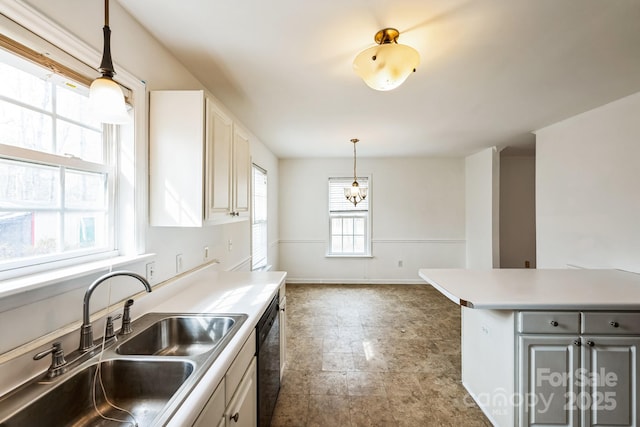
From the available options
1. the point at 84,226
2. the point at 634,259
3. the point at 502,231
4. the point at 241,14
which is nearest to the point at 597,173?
the point at 634,259

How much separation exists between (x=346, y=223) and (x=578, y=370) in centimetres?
410

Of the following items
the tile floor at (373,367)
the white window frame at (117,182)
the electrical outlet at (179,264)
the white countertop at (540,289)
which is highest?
the white window frame at (117,182)

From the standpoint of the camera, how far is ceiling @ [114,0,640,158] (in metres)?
1.43

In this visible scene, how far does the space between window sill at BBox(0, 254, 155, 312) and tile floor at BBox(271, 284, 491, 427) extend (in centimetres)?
154

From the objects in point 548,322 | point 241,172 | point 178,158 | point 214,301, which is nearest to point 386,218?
point 241,172

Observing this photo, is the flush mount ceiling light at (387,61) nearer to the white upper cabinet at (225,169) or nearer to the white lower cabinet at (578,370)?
the white upper cabinet at (225,169)

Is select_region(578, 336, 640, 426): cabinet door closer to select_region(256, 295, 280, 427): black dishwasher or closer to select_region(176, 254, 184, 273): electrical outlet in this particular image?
select_region(256, 295, 280, 427): black dishwasher

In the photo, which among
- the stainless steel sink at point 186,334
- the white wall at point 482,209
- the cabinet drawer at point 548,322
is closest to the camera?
the stainless steel sink at point 186,334

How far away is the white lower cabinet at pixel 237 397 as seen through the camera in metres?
0.94

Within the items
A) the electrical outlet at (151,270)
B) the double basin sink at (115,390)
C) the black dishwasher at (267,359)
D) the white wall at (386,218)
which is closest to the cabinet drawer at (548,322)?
the black dishwasher at (267,359)

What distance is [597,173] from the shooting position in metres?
2.75

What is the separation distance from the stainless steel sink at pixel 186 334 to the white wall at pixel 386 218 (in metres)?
4.02

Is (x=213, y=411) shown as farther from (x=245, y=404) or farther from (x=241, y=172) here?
(x=241, y=172)

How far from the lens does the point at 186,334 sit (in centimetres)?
147
